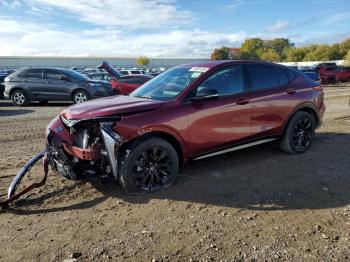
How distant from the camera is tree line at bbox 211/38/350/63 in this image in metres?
95.9

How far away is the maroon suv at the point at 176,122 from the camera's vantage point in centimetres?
498

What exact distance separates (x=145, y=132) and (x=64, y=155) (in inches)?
43.9

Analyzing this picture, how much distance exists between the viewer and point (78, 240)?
4043 mm

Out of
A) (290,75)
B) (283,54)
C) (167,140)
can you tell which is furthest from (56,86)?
(283,54)

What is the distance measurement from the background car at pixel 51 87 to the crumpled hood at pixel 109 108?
10.8 metres

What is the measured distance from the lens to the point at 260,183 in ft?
18.3

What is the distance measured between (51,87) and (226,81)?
38.7ft

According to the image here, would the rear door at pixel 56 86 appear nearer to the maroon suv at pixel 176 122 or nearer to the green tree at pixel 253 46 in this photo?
the maroon suv at pixel 176 122

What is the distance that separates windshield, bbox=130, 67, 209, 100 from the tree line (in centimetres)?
7182

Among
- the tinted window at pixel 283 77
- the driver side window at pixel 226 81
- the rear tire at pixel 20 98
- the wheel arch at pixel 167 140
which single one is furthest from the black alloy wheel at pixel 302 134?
the rear tire at pixel 20 98

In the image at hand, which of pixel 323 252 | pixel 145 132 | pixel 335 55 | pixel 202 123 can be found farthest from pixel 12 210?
pixel 335 55

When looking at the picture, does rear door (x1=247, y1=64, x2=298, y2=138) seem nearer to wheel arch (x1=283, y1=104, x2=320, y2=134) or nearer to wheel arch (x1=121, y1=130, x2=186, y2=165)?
wheel arch (x1=283, y1=104, x2=320, y2=134)

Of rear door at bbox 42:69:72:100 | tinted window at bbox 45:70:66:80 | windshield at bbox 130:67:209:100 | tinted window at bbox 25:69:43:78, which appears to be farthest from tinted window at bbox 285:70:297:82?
tinted window at bbox 25:69:43:78

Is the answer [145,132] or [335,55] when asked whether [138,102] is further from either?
[335,55]
